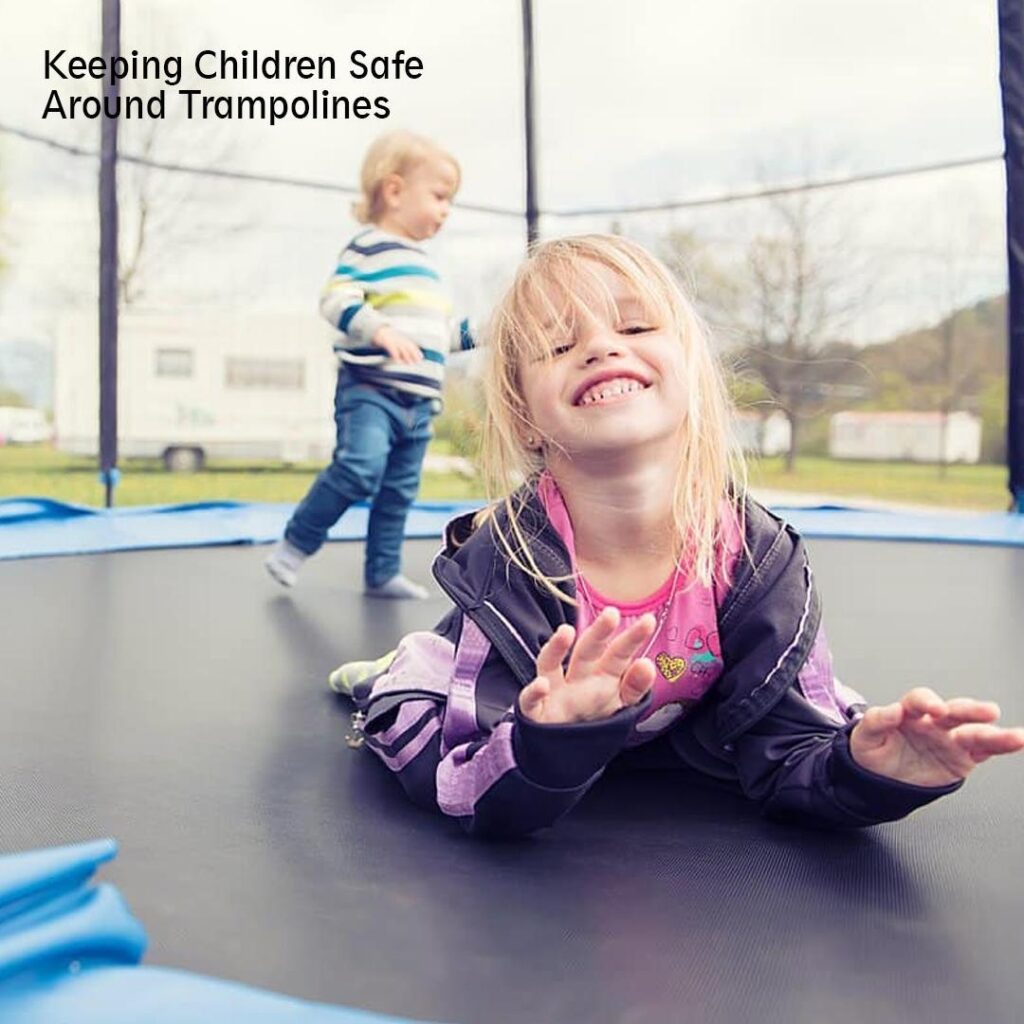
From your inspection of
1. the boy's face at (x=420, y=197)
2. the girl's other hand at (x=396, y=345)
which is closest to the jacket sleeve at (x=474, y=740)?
the girl's other hand at (x=396, y=345)

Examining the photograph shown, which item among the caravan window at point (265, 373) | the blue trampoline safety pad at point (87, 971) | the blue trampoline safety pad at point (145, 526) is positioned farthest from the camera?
the caravan window at point (265, 373)

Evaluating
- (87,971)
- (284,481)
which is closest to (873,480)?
(284,481)

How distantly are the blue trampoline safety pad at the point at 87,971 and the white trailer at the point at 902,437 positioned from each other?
3656 mm

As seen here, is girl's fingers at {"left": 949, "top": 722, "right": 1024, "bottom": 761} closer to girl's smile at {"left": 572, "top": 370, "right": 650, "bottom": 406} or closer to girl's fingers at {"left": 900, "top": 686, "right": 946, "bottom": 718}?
girl's fingers at {"left": 900, "top": 686, "right": 946, "bottom": 718}

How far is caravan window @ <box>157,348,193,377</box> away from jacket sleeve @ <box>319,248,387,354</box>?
72.9 inches

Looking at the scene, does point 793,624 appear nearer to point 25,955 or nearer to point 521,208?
point 25,955

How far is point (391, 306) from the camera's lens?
2.00 m

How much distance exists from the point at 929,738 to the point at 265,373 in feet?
11.9

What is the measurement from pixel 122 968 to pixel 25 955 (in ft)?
0.15

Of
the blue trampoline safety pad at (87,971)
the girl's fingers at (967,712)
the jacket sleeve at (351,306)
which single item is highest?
the jacket sleeve at (351,306)

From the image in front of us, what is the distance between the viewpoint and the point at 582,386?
857 mm

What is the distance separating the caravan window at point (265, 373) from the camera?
4043mm

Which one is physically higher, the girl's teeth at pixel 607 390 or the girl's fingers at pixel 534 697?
the girl's teeth at pixel 607 390

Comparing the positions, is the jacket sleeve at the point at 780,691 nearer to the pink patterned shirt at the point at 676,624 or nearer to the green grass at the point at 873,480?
the pink patterned shirt at the point at 676,624
